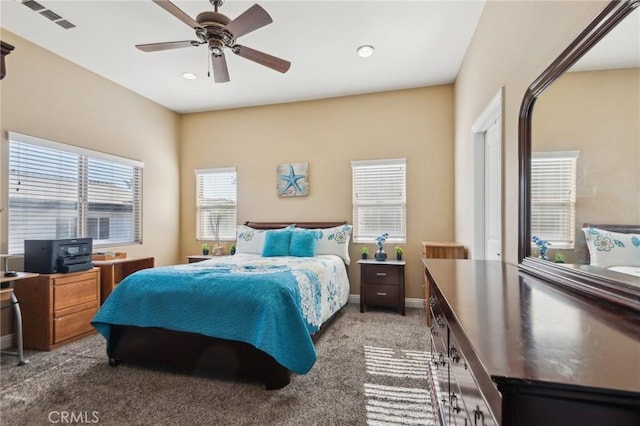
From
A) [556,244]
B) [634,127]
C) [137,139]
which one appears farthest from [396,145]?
[137,139]

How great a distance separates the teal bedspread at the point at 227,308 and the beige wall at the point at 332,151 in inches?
85.8

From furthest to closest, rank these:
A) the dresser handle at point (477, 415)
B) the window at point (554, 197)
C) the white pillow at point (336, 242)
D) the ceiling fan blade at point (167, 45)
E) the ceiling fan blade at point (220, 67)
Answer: the white pillow at point (336, 242) < the ceiling fan blade at point (220, 67) < the ceiling fan blade at point (167, 45) < the window at point (554, 197) < the dresser handle at point (477, 415)

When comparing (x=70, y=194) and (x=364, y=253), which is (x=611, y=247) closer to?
(x=364, y=253)

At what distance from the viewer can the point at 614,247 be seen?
1.01 metres

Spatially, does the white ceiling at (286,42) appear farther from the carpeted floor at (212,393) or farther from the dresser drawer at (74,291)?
the carpeted floor at (212,393)

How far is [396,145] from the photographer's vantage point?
14.3 ft

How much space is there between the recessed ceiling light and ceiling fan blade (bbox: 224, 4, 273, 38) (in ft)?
4.60

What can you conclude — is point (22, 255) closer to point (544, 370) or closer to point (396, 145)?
point (544, 370)

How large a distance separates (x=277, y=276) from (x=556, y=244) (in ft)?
5.93

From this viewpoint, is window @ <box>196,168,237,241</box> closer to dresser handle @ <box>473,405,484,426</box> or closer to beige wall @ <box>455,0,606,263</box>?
beige wall @ <box>455,0,606,263</box>

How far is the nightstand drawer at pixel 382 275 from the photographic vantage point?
12.6ft

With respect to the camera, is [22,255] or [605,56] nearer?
[605,56]

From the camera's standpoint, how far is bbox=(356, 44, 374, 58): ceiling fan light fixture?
128 inches

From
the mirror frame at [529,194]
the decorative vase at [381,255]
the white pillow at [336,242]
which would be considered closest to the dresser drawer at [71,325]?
the white pillow at [336,242]
